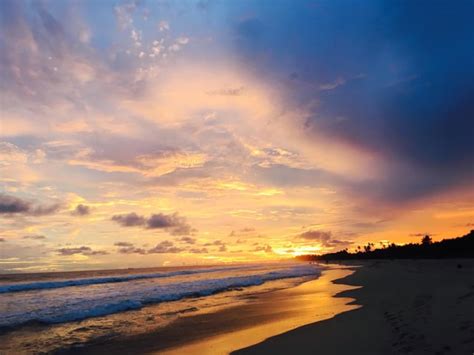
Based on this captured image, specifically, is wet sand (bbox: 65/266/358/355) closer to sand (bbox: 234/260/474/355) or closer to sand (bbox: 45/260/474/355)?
sand (bbox: 45/260/474/355)

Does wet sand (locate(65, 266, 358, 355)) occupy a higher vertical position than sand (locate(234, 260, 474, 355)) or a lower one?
lower

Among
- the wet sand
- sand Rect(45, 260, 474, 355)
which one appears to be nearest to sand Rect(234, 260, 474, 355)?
sand Rect(45, 260, 474, 355)

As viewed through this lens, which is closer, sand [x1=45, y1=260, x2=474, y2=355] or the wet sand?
sand [x1=45, y1=260, x2=474, y2=355]

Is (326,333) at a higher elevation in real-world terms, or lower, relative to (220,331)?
higher

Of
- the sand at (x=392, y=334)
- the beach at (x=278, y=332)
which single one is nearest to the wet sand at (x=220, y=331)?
the beach at (x=278, y=332)

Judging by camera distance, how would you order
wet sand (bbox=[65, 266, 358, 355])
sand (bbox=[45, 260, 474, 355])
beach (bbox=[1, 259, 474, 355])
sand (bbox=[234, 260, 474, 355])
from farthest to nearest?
wet sand (bbox=[65, 266, 358, 355]) < beach (bbox=[1, 259, 474, 355]) < sand (bbox=[45, 260, 474, 355]) < sand (bbox=[234, 260, 474, 355])

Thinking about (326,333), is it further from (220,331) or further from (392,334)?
(220,331)

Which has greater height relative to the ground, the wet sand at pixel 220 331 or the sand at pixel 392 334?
the sand at pixel 392 334

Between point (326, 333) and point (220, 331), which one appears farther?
point (220, 331)

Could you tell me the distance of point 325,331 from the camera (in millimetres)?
13195

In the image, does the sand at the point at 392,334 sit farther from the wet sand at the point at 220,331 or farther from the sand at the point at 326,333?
the wet sand at the point at 220,331

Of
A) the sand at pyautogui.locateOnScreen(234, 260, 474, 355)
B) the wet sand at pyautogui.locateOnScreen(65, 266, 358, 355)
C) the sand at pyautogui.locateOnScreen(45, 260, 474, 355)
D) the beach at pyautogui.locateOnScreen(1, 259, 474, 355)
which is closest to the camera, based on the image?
the sand at pyautogui.locateOnScreen(234, 260, 474, 355)

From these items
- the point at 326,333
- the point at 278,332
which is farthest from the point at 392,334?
the point at 278,332

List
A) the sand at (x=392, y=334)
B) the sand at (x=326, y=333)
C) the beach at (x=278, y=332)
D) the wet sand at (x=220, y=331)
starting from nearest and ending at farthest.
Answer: the sand at (x=392, y=334)
the sand at (x=326, y=333)
the beach at (x=278, y=332)
the wet sand at (x=220, y=331)
